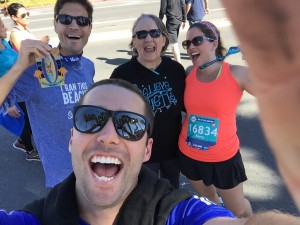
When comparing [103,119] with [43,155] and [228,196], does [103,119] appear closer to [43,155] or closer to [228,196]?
[43,155]

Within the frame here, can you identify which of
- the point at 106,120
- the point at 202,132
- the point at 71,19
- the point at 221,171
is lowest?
the point at 221,171

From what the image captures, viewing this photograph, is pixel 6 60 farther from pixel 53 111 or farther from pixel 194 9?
pixel 194 9

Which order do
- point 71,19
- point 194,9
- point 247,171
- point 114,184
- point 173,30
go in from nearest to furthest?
point 114,184, point 71,19, point 247,171, point 173,30, point 194,9

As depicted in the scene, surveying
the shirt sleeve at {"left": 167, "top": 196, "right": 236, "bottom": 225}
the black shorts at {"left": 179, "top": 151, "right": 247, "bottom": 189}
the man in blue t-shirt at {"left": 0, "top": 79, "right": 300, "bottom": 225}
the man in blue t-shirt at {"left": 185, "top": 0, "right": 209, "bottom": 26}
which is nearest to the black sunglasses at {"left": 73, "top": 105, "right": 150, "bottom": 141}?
the man in blue t-shirt at {"left": 0, "top": 79, "right": 300, "bottom": 225}

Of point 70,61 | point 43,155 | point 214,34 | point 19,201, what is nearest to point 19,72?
point 70,61

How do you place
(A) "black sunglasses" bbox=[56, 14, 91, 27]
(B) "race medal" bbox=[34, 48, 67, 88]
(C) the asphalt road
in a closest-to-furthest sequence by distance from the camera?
(B) "race medal" bbox=[34, 48, 67, 88]
(A) "black sunglasses" bbox=[56, 14, 91, 27]
(C) the asphalt road

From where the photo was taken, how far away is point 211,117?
8.09 feet

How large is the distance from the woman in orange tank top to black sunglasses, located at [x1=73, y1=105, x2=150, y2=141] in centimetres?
93

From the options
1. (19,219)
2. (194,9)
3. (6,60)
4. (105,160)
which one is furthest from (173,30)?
(19,219)

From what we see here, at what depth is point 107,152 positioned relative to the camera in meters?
1.57

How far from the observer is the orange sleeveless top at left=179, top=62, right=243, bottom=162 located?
2.42m

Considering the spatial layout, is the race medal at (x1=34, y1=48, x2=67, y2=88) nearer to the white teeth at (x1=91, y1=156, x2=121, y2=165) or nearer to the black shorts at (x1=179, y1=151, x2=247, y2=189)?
the white teeth at (x1=91, y1=156, x2=121, y2=165)

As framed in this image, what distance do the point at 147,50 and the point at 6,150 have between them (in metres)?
2.93

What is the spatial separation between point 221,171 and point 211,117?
40cm
